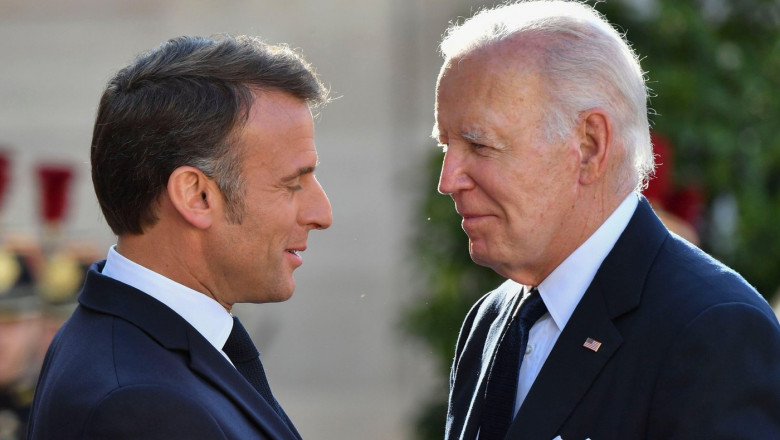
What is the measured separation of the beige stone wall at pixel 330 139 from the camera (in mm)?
8117

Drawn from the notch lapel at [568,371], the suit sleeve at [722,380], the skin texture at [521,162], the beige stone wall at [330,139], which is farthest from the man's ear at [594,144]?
the beige stone wall at [330,139]

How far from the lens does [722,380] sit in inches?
85.5

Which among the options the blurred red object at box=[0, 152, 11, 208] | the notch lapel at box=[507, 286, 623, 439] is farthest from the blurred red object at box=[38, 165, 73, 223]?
the notch lapel at box=[507, 286, 623, 439]

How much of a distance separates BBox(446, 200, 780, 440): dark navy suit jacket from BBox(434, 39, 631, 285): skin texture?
0.12 m

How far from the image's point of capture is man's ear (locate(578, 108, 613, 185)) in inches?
98.7

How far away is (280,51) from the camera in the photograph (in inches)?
101

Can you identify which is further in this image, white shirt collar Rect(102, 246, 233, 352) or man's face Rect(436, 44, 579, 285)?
man's face Rect(436, 44, 579, 285)

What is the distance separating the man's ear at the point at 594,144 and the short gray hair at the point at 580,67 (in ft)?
0.06

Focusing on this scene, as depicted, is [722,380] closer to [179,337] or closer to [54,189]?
[179,337]

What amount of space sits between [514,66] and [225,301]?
0.84 metres

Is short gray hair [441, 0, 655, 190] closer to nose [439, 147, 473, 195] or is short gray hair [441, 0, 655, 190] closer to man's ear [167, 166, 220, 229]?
nose [439, 147, 473, 195]

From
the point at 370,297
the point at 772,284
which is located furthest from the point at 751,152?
the point at 370,297

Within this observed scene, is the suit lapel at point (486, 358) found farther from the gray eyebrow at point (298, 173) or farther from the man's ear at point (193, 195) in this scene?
the man's ear at point (193, 195)

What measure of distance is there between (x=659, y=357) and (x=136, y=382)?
3.39 feet
